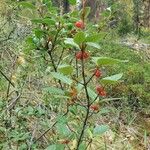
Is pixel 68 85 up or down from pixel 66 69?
down

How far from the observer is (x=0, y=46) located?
14.9ft

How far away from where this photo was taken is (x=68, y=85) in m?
3.76

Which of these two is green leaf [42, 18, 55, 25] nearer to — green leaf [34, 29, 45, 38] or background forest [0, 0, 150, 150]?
background forest [0, 0, 150, 150]

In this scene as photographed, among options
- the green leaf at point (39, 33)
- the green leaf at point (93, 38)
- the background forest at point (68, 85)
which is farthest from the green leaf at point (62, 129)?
the green leaf at point (93, 38)

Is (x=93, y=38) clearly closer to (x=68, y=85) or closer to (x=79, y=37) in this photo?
(x=79, y=37)

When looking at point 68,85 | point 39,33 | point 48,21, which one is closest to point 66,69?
point 48,21

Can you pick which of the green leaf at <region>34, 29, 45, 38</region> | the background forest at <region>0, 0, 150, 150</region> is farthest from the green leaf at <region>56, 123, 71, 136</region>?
the green leaf at <region>34, 29, 45, 38</region>

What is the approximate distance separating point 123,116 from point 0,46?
1401 mm

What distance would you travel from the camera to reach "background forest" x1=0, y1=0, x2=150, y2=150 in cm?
207

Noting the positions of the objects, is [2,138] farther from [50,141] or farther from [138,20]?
[138,20]

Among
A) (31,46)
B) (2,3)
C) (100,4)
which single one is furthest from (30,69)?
(100,4)

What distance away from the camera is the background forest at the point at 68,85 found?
2072 mm

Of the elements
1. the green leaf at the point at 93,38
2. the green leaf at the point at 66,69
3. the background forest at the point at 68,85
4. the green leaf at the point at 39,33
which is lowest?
the background forest at the point at 68,85

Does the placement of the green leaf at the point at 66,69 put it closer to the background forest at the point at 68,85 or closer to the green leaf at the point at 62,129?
the background forest at the point at 68,85
